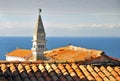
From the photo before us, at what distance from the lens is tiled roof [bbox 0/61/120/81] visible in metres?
6.61

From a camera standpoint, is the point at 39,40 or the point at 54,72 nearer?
the point at 54,72

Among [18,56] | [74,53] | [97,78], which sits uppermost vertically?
[97,78]

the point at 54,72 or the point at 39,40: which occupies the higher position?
the point at 54,72

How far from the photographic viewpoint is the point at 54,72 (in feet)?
22.9

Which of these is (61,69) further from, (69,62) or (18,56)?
(18,56)

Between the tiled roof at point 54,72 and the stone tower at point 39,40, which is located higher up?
the tiled roof at point 54,72

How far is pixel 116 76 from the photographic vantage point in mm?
7129

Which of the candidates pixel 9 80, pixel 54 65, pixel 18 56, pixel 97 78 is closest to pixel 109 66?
pixel 97 78

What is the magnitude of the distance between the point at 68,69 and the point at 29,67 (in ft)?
3.02

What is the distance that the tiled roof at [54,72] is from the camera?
6.61m

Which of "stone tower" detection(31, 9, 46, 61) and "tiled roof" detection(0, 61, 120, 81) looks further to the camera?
"stone tower" detection(31, 9, 46, 61)

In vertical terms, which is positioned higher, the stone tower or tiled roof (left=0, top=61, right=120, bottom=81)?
tiled roof (left=0, top=61, right=120, bottom=81)

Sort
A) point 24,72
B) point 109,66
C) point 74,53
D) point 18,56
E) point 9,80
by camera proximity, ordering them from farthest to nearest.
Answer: point 18,56 < point 74,53 < point 109,66 < point 24,72 < point 9,80

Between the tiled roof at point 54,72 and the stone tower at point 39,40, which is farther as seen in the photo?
the stone tower at point 39,40
